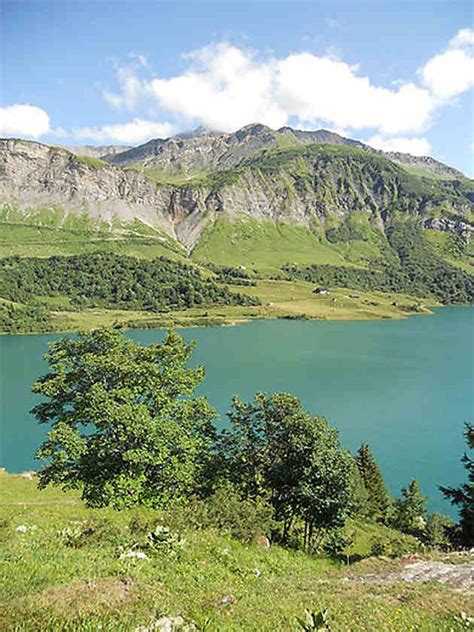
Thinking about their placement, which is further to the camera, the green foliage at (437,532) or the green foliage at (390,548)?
the green foliage at (437,532)

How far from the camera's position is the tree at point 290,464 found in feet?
77.4

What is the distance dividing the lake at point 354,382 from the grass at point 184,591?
41.3 m

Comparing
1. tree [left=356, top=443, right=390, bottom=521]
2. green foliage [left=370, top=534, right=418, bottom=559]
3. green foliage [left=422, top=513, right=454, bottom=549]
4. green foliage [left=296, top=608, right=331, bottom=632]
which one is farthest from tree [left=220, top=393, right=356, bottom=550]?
tree [left=356, top=443, right=390, bottom=521]

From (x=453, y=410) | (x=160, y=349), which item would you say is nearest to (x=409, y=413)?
(x=453, y=410)

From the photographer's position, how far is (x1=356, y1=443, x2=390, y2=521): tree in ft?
139

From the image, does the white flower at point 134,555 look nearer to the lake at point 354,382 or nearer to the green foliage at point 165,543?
Answer: the green foliage at point 165,543

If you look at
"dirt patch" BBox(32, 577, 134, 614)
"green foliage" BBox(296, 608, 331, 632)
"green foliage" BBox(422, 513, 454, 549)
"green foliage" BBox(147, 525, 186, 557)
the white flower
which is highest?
"green foliage" BBox(296, 608, 331, 632)

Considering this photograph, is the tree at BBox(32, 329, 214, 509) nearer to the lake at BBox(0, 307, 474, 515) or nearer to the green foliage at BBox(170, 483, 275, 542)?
the green foliage at BBox(170, 483, 275, 542)

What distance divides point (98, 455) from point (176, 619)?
49.3 ft

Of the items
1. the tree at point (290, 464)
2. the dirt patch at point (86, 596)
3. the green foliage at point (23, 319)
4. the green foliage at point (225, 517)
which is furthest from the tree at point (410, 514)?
the green foliage at point (23, 319)

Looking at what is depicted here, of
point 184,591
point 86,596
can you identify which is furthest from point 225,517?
point 86,596

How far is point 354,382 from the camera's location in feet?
329

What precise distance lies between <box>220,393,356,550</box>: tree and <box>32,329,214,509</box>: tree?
2.71 m

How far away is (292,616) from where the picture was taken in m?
8.60
